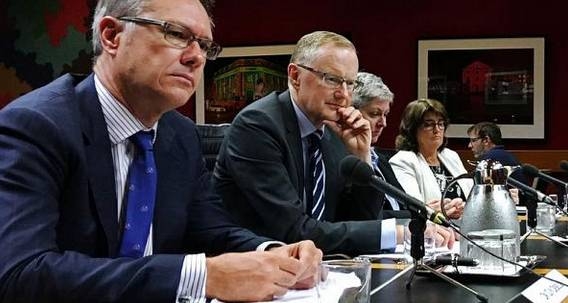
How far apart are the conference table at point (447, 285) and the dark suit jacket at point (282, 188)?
0.22 metres

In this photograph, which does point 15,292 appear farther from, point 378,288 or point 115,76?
point 378,288

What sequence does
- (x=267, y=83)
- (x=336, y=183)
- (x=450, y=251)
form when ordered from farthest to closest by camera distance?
(x=267, y=83) < (x=336, y=183) < (x=450, y=251)

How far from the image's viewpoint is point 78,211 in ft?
4.40

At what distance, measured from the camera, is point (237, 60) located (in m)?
6.28

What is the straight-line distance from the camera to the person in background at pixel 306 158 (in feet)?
6.81

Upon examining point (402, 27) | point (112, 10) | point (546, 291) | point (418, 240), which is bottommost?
point (546, 291)

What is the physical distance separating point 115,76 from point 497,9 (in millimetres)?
4883

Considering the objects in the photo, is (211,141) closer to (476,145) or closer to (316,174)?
(316,174)

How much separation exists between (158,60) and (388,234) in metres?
0.87

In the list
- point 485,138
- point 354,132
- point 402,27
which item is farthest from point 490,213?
point 402,27

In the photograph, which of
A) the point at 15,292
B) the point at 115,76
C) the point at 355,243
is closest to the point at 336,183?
the point at 355,243

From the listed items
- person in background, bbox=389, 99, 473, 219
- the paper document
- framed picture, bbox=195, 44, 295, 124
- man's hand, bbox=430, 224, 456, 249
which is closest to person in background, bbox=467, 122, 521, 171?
person in background, bbox=389, 99, 473, 219

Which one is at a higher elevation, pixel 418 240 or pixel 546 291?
pixel 418 240

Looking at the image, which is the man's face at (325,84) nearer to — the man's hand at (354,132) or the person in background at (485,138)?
the man's hand at (354,132)
